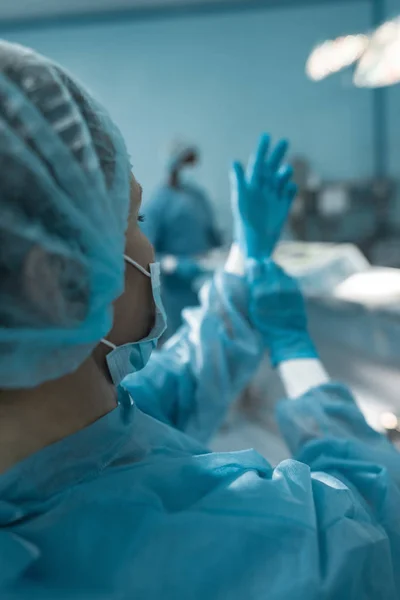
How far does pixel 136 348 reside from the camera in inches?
24.9

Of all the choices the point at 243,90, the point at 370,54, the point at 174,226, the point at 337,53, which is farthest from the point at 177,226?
the point at 243,90

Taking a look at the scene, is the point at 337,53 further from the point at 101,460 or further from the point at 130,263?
the point at 101,460

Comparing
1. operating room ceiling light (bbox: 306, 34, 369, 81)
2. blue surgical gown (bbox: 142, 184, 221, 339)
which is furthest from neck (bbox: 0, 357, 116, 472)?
blue surgical gown (bbox: 142, 184, 221, 339)

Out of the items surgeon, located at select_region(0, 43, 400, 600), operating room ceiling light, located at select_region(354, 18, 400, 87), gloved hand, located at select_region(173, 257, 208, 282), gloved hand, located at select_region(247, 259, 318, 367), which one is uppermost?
operating room ceiling light, located at select_region(354, 18, 400, 87)

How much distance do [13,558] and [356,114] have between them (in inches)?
170

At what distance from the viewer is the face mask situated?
0.58 meters

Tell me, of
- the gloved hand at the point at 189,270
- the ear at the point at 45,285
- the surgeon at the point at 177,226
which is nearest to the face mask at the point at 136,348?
the ear at the point at 45,285

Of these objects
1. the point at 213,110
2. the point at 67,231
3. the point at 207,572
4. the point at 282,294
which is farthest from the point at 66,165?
the point at 213,110

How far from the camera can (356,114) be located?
13.6ft

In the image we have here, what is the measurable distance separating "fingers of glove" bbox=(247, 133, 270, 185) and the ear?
68 centimetres

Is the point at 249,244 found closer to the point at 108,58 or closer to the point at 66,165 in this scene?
the point at 66,165

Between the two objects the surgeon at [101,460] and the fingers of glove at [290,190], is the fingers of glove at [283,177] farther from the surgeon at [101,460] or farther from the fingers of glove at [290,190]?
the surgeon at [101,460]

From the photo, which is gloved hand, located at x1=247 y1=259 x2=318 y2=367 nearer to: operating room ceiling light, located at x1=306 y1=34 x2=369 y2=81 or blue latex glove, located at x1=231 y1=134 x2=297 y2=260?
blue latex glove, located at x1=231 y1=134 x2=297 y2=260

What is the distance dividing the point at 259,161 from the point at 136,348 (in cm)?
58
